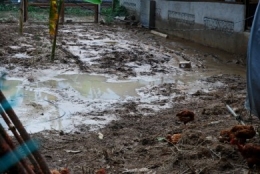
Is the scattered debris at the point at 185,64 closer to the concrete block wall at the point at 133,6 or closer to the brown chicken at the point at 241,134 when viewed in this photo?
the brown chicken at the point at 241,134

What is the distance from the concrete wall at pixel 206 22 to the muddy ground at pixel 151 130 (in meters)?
1.58

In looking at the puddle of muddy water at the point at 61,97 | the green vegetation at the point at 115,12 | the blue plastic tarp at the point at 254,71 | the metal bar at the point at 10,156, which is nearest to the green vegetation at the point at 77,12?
the green vegetation at the point at 115,12

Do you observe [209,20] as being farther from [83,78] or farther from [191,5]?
[83,78]

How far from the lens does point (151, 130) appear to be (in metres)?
5.83

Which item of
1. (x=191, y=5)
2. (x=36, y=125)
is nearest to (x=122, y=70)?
(x=36, y=125)

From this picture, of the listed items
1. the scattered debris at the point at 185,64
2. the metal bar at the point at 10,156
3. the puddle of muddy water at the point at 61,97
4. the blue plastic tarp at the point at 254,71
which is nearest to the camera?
the metal bar at the point at 10,156

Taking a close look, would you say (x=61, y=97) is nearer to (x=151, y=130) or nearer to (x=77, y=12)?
(x=151, y=130)

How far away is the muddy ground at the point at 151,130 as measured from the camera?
443cm

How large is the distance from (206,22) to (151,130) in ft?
29.8

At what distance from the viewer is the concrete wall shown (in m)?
12.5

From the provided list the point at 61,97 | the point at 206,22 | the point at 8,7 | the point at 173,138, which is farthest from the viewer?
the point at 8,7

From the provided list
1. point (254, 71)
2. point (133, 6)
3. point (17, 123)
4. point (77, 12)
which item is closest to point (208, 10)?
point (133, 6)

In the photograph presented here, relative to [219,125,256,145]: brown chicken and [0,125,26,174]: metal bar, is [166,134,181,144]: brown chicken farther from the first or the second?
[0,125,26,174]: metal bar

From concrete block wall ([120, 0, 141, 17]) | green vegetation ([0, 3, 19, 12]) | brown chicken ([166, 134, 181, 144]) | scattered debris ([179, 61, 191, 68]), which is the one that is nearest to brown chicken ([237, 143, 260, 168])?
brown chicken ([166, 134, 181, 144])
